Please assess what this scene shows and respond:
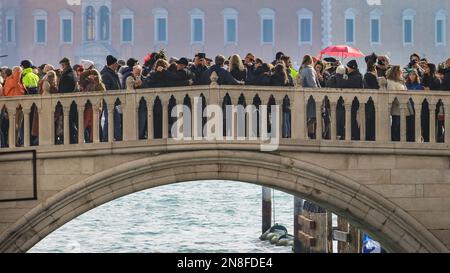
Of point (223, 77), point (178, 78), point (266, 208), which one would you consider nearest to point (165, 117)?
point (178, 78)

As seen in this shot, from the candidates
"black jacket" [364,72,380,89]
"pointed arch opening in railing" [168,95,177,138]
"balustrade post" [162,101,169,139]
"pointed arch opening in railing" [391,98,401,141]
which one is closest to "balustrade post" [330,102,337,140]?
"black jacket" [364,72,380,89]

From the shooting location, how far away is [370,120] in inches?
822

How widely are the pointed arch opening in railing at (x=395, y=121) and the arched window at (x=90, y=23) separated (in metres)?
65.7

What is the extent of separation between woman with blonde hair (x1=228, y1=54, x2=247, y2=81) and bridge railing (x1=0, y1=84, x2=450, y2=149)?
0.49 metres

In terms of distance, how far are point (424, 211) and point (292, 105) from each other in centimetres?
228

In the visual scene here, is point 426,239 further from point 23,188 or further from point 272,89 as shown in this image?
point 23,188

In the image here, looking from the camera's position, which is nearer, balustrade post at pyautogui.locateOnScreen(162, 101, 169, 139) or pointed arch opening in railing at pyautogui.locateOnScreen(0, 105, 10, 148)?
balustrade post at pyautogui.locateOnScreen(162, 101, 169, 139)

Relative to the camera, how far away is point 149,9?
281ft

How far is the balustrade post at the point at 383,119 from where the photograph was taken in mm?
20750

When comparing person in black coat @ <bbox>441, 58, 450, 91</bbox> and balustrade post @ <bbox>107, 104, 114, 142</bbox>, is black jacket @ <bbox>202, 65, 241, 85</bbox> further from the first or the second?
person in black coat @ <bbox>441, 58, 450, 91</bbox>

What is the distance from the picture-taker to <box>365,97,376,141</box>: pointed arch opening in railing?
2084 cm

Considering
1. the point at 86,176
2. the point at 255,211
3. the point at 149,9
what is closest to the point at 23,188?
the point at 86,176

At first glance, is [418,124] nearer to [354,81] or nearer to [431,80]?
[431,80]

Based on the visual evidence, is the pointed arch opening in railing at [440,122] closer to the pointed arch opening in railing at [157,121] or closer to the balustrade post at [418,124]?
the balustrade post at [418,124]
